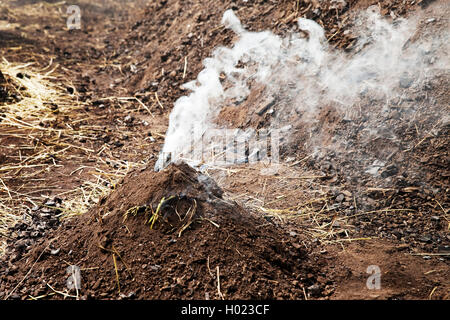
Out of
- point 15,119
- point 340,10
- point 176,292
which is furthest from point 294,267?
point 15,119

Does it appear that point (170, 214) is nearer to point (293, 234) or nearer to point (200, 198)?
point (200, 198)

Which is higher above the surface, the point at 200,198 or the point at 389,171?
the point at 389,171

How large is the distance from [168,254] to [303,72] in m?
2.73

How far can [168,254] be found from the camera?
2822 mm

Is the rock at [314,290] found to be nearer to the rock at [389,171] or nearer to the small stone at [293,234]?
the small stone at [293,234]

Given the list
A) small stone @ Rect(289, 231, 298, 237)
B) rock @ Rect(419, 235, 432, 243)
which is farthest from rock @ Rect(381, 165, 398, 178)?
small stone @ Rect(289, 231, 298, 237)

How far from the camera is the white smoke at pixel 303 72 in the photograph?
427 cm

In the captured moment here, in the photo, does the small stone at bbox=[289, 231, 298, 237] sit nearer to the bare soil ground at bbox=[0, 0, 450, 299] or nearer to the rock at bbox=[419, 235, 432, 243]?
the bare soil ground at bbox=[0, 0, 450, 299]

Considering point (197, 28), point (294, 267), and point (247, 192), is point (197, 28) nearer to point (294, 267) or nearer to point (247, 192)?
point (247, 192)

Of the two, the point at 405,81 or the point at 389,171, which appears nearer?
the point at 389,171

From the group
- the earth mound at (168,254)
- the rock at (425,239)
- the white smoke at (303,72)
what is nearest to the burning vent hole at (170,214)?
the earth mound at (168,254)

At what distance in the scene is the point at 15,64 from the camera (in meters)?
6.37

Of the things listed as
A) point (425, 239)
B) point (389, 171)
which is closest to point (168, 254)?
point (425, 239)

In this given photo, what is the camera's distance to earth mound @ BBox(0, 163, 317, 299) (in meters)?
2.73
